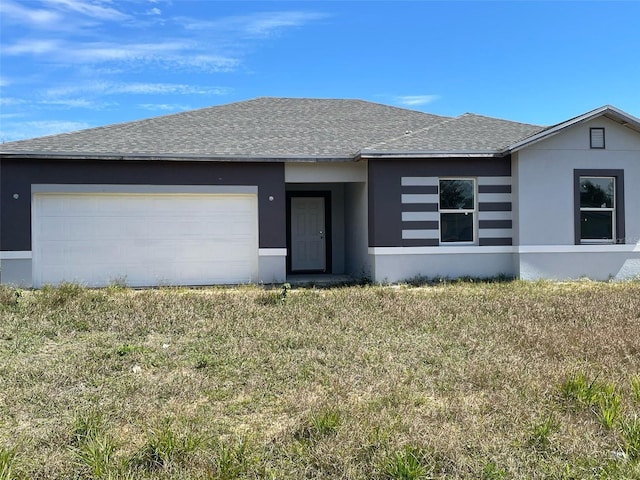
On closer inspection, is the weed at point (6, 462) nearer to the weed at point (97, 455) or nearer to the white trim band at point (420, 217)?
the weed at point (97, 455)

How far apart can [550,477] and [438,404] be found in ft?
4.05

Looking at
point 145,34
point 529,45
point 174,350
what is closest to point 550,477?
point 174,350

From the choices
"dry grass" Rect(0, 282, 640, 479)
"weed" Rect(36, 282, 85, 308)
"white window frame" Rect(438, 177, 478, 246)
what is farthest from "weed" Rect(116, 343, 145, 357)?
"white window frame" Rect(438, 177, 478, 246)

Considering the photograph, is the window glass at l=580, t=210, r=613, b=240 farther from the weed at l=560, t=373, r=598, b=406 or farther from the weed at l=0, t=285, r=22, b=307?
the weed at l=0, t=285, r=22, b=307

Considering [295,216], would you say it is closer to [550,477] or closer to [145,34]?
[145,34]

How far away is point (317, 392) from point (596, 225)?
11.3 m

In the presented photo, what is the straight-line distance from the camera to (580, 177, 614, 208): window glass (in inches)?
517

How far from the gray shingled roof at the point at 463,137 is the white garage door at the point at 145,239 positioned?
414cm

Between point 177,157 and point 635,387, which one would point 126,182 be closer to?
point 177,157

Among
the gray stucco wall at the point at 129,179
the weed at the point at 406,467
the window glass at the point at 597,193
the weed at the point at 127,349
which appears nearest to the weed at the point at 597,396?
the weed at the point at 406,467

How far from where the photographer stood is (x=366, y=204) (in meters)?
13.2

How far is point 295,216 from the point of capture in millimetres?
15711

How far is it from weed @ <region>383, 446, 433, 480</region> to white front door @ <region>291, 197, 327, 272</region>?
12.4 metres

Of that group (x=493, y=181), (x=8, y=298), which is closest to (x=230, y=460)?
(x=8, y=298)
